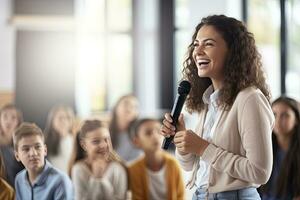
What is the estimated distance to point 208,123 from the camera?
1.66 meters

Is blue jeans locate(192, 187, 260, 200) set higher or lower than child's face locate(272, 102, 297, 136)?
lower

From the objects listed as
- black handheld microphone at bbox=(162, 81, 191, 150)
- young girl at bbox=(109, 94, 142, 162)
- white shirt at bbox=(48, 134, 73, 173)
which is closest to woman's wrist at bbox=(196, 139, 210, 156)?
black handheld microphone at bbox=(162, 81, 191, 150)

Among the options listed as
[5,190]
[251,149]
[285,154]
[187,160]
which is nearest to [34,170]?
[5,190]

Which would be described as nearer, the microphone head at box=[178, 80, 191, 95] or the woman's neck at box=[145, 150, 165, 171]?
the microphone head at box=[178, 80, 191, 95]

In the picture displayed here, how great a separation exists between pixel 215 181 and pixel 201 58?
380 millimetres

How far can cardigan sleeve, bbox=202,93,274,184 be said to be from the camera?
1.47 meters

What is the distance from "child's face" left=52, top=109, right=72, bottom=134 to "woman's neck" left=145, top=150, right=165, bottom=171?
1.50 ft

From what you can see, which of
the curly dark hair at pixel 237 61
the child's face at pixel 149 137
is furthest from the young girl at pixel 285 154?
the curly dark hair at pixel 237 61

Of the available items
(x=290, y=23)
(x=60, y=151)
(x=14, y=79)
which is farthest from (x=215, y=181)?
(x=290, y=23)

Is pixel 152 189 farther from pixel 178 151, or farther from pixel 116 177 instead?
pixel 178 151

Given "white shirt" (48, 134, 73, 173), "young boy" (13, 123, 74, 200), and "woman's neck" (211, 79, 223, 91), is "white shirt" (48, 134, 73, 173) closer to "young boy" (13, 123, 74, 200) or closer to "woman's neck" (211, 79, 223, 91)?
"young boy" (13, 123, 74, 200)

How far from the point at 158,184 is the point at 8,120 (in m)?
0.86

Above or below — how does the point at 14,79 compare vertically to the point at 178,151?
above

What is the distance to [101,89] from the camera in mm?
2695
